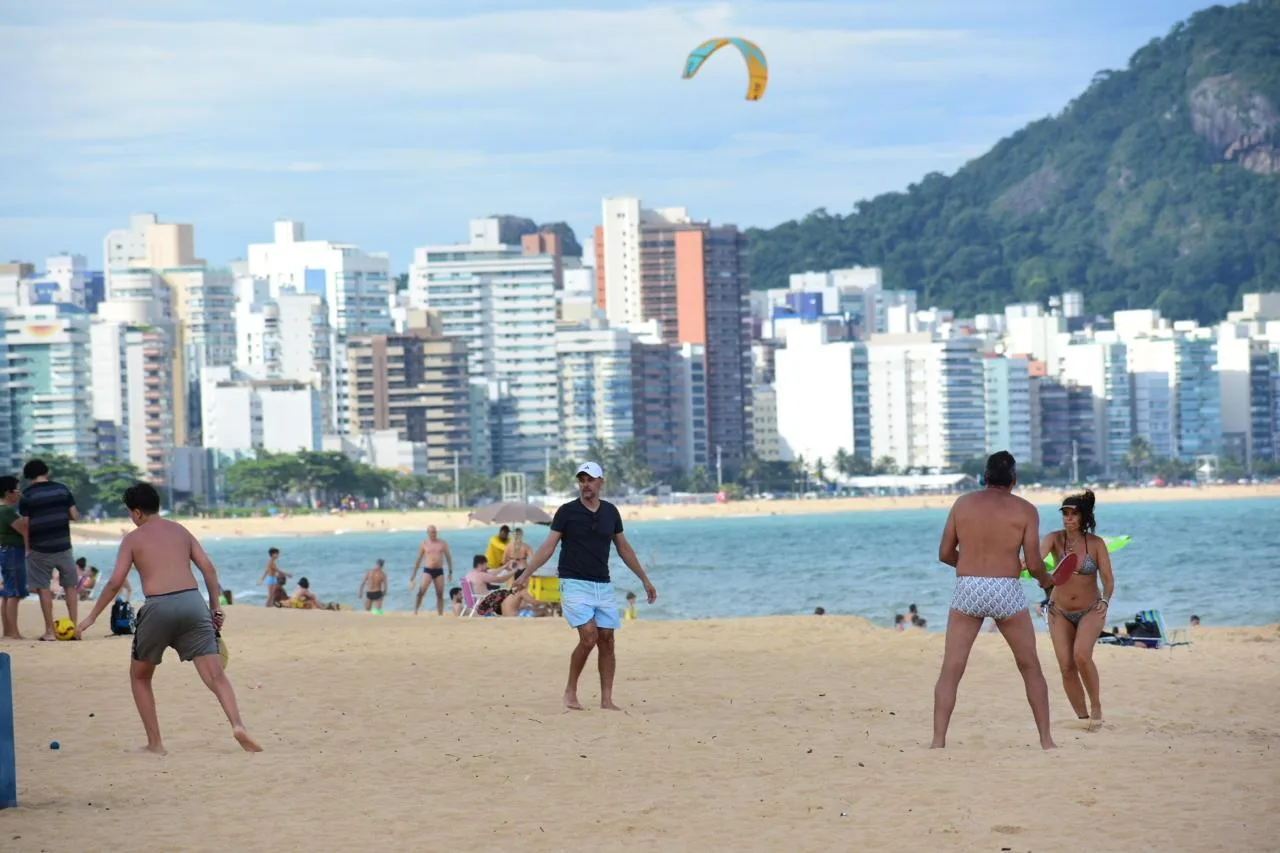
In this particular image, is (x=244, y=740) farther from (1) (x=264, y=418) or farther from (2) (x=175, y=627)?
(1) (x=264, y=418)

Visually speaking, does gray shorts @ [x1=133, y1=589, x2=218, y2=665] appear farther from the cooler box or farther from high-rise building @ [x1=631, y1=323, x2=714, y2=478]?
high-rise building @ [x1=631, y1=323, x2=714, y2=478]

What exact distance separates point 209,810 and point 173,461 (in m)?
136

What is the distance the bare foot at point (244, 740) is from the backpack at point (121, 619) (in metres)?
6.64

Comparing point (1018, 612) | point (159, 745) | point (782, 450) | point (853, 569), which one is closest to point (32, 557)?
point (159, 745)

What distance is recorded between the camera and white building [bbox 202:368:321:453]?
151m

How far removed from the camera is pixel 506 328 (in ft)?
581

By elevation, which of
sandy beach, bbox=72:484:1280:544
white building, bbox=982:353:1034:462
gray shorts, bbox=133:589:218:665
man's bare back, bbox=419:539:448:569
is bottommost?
sandy beach, bbox=72:484:1280:544

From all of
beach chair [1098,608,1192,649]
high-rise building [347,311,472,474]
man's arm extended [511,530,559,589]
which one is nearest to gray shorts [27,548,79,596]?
man's arm extended [511,530,559,589]

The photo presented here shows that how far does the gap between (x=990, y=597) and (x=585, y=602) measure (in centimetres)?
263

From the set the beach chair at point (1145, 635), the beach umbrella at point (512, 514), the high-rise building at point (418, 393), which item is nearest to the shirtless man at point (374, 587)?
the beach umbrella at point (512, 514)

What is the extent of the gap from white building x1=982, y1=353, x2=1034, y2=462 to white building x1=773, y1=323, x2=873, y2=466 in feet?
35.6

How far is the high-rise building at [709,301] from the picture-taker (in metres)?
180

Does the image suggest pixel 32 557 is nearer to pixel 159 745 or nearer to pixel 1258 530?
pixel 159 745

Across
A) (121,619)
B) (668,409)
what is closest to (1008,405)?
(668,409)
